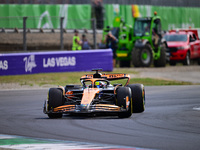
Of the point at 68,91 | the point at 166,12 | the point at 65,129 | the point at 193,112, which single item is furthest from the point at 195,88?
the point at 166,12

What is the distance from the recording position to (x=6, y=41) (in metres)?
21.7

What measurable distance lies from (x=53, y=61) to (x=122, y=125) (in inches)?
523

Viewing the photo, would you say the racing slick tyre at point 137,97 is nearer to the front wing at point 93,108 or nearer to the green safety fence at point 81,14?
the front wing at point 93,108

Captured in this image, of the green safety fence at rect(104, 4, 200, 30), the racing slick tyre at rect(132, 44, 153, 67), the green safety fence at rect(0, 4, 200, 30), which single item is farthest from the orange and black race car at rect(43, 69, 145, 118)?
the green safety fence at rect(104, 4, 200, 30)

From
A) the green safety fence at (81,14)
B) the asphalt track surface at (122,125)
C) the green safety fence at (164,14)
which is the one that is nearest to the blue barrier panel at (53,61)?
the green safety fence at (81,14)

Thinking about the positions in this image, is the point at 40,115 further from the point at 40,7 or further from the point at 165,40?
the point at 40,7

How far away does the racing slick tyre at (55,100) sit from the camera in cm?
1063

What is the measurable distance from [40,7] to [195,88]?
71.5ft

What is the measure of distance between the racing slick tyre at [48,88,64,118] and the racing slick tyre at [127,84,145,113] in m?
1.56

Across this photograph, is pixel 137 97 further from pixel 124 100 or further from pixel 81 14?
pixel 81 14

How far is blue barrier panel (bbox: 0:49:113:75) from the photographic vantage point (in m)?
21.2

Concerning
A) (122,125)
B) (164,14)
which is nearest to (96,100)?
Answer: (122,125)

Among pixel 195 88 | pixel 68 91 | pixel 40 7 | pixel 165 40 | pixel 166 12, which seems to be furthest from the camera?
pixel 166 12

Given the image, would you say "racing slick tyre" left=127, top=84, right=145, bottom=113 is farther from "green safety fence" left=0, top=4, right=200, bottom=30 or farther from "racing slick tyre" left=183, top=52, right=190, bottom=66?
"racing slick tyre" left=183, top=52, right=190, bottom=66
